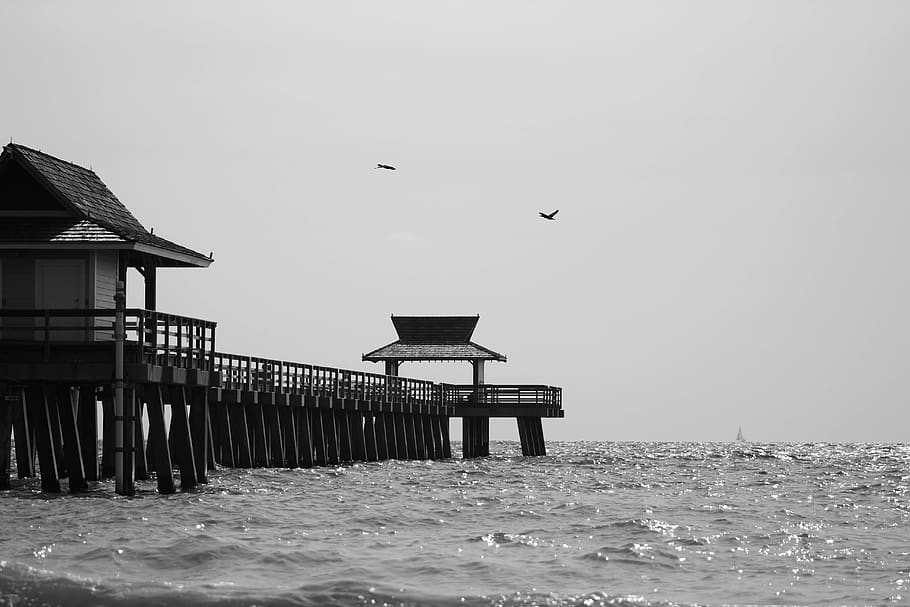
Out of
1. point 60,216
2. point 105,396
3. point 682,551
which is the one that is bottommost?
point 682,551

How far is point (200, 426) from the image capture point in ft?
98.3

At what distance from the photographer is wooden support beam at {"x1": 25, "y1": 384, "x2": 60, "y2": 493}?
27406mm

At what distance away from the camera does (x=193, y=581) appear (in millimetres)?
18266

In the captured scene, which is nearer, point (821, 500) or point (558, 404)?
point (821, 500)

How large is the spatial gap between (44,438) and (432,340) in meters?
35.3

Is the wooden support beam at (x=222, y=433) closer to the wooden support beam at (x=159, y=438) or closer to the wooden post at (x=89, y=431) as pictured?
the wooden post at (x=89, y=431)

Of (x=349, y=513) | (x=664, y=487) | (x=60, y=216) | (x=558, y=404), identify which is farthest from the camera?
(x=558, y=404)

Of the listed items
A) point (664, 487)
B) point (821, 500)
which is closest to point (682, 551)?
point (821, 500)

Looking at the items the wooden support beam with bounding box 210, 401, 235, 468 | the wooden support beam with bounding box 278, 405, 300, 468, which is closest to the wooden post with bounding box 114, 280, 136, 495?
the wooden support beam with bounding box 210, 401, 235, 468

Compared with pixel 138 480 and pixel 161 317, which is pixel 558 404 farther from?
pixel 161 317

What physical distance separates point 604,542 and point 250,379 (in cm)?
1493

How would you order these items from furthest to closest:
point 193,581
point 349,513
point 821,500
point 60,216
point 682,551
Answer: point 821,500 < point 60,216 < point 349,513 < point 682,551 < point 193,581

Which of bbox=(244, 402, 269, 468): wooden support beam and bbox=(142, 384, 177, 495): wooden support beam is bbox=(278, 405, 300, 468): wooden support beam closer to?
bbox=(244, 402, 269, 468): wooden support beam

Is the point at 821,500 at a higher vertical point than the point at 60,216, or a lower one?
lower
